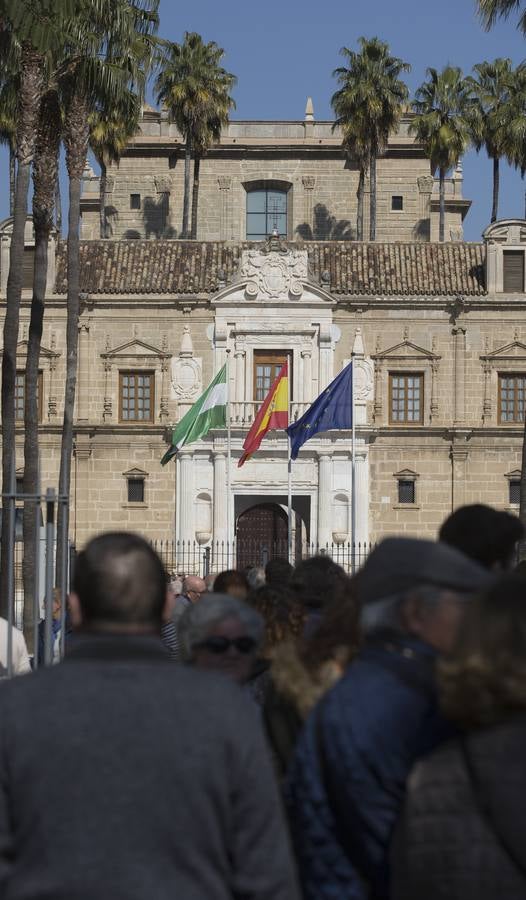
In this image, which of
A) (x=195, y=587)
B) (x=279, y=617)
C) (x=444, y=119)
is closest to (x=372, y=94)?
(x=444, y=119)

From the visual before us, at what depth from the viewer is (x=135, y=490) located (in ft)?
113

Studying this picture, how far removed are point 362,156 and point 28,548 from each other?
26.5 m

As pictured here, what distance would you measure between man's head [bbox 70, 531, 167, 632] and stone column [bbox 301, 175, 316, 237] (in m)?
46.1

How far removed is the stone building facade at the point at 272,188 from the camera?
4884cm

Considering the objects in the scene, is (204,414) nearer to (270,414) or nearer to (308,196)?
(270,414)

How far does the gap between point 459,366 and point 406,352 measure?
4.30 feet

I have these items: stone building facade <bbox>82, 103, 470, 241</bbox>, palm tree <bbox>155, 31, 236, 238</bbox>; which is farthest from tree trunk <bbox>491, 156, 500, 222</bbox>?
palm tree <bbox>155, 31, 236, 238</bbox>

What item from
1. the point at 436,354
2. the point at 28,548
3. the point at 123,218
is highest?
the point at 123,218

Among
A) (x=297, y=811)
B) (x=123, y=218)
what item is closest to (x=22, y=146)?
(x=297, y=811)

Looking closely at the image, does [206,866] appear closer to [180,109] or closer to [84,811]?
[84,811]

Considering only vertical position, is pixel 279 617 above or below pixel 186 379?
→ below

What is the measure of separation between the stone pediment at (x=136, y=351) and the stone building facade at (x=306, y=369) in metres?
0.03

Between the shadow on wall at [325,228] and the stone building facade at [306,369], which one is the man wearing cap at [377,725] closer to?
the stone building facade at [306,369]

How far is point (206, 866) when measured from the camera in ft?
10.1
